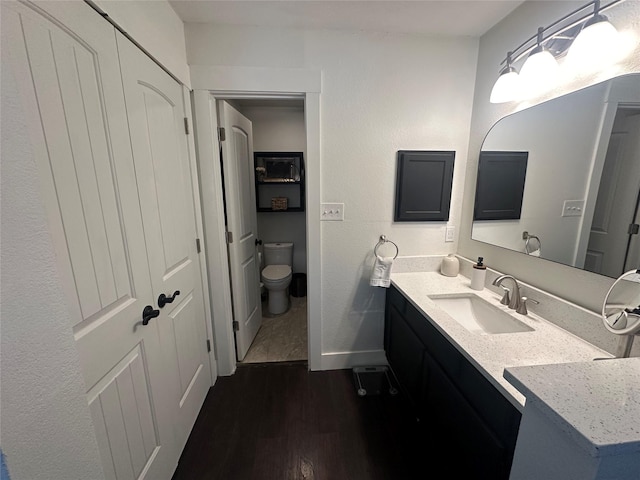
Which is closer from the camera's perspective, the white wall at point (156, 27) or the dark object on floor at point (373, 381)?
the white wall at point (156, 27)

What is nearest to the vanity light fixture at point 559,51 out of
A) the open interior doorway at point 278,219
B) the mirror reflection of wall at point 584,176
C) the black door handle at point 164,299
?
the mirror reflection of wall at point 584,176

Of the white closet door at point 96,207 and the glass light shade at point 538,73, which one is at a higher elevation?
the glass light shade at point 538,73

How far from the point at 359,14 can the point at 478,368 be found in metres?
1.80

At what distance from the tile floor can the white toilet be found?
130 millimetres

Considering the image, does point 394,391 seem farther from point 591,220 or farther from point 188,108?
point 188,108

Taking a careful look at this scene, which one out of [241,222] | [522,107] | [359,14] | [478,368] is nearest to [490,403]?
[478,368]

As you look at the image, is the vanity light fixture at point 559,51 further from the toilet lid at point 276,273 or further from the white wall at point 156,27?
the toilet lid at point 276,273

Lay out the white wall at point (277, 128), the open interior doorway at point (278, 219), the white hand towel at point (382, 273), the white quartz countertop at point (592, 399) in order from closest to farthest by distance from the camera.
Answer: the white quartz countertop at point (592, 399) → the white hand towel at point (382, 273) → the open interior doorway at point (278, 219) → the white wall at point (277, 128)

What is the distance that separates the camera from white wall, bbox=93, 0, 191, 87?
0.91m

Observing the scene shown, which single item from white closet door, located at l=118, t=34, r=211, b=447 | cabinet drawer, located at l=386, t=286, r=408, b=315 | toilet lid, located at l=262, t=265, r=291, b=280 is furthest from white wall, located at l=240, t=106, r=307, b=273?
cabinet drawer, located at l=386, t=286, r=408, b=315

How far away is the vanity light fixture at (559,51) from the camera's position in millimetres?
910

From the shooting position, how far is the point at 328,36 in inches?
58.9

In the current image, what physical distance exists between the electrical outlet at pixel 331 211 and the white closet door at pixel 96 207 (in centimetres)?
102

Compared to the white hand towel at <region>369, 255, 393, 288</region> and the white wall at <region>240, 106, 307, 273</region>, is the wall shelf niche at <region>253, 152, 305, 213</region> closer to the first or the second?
the white wall at <region>240, 106, 307, 273</region>
